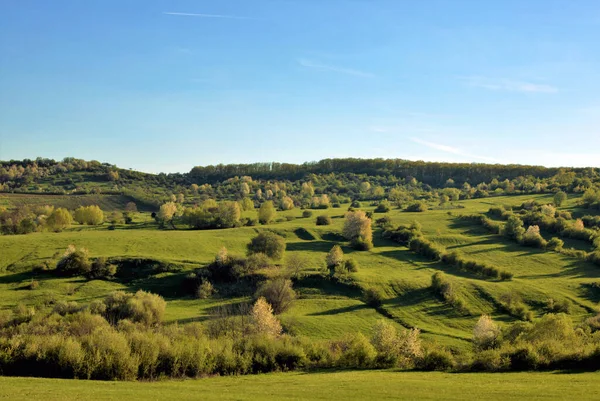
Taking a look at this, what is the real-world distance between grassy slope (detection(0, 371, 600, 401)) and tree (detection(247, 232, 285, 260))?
55563 millimetres

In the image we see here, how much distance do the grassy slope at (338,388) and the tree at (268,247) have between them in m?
55.6

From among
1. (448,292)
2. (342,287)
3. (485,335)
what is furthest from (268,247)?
(485,335)

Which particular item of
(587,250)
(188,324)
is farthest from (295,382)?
(587,250)

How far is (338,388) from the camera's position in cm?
2886

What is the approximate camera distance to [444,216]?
455 ft

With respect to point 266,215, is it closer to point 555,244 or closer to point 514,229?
point 514,229

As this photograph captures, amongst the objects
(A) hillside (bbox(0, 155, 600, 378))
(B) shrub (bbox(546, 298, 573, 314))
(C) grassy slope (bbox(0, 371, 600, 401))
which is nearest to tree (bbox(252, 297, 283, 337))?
(A) hillside (bbox(0, 155, 600, 378))

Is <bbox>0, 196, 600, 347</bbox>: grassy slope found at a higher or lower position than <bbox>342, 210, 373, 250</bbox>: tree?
lower

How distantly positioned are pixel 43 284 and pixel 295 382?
58211 millimetres

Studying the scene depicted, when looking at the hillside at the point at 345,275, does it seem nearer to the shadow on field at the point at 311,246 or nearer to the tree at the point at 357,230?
the shadow on field at the point at 311,246

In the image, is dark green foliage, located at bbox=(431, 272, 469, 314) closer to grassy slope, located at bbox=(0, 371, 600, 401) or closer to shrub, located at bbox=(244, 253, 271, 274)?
shrub, located at bbox=(244, 253, 271, 274)

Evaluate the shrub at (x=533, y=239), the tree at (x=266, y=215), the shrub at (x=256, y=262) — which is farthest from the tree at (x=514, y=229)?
the shrub at (x=256, y=262)

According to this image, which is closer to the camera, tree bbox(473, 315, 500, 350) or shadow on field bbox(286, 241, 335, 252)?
tree bbox(473, 315, 500, 350)

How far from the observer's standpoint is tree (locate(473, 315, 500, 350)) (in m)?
50.6
